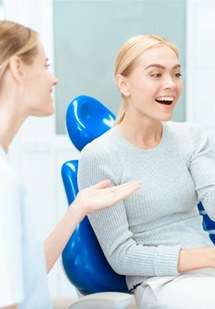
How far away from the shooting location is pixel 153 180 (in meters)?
1.82

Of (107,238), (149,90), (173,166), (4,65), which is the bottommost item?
(107,238)

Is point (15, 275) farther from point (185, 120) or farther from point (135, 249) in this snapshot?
point (185, 120)

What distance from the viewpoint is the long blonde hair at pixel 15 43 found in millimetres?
1278

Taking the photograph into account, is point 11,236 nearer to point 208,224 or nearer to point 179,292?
point 179,292

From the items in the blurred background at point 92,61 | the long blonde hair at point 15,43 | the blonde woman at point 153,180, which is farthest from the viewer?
the blurred background at point 92,61

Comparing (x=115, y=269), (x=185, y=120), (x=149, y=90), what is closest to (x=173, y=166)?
(x=149, y=90)

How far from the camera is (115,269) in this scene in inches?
69.6

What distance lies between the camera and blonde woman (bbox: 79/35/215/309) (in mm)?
1688

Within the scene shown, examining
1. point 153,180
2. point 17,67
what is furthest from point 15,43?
point 153,180

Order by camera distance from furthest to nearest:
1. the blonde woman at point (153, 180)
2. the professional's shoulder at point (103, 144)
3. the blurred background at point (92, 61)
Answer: the blurred background at point (92, 61) → the professional's shoulder at point (103, 144) → the blonde woman at point (153, 180)

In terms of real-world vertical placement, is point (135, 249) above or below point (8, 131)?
below

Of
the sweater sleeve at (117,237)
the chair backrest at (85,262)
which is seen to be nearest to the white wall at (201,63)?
the chair backrest at (85,262)

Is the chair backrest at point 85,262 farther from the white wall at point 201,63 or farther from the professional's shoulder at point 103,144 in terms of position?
the white wall at point 201,63

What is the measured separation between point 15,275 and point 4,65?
1.36 feet
